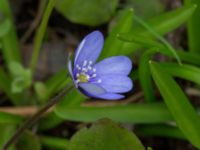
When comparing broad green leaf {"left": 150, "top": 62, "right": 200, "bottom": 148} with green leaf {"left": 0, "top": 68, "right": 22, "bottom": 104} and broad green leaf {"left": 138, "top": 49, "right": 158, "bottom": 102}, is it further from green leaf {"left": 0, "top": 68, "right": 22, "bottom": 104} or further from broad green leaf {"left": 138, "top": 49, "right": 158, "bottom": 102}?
green leaf {"left": 0, "top": 68, "right": 22, "bottom": 104}

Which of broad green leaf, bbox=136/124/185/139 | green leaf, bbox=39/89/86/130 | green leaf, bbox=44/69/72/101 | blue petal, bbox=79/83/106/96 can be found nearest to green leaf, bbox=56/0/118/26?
green leaf, bbox=44/69/72/101

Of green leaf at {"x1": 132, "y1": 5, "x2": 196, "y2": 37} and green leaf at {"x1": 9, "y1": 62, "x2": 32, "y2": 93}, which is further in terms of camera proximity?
green leaf at {"x1": 9, "y1": 62, "x2": 32, "y2": 93}

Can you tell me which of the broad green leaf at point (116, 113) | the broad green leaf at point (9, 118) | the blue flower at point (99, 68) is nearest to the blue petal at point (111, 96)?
the blue flower at point (99, 68)

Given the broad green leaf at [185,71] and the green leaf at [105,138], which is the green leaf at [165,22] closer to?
the broad green leaf at [185,71]

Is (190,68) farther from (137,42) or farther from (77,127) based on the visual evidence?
(77,127)

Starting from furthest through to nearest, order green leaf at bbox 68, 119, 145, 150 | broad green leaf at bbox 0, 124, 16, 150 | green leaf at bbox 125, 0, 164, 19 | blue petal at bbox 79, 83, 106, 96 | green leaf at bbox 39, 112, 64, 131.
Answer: green leaf at bbox 125, 0, 164, 19
green leaf at bbox 39, 112, 64, 131
broad green leaf at bbox 0, 124, 16, 150
green leaf at bbox 68, 119, 145, 150
blue petal at bbox 79, 83, 106, 96

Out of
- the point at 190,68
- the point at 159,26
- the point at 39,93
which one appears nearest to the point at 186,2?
the point at 159,26
